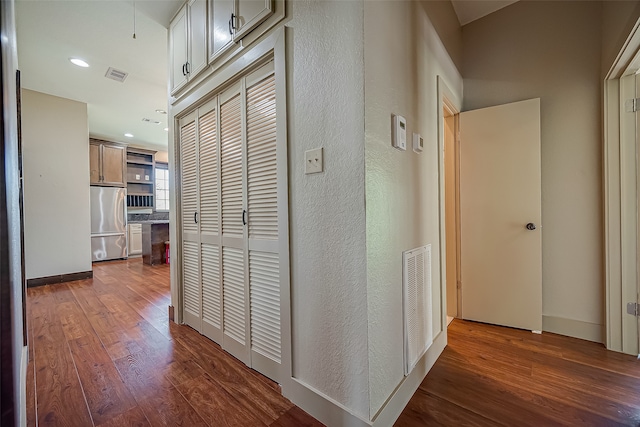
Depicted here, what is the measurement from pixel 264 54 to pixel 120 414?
206 centimetres

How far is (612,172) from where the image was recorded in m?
1.85

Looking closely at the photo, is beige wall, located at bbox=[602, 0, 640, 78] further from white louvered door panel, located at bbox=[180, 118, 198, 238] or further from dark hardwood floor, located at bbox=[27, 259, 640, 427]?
white louvered door panel, located at bbox=[180, 118, 198, 238]

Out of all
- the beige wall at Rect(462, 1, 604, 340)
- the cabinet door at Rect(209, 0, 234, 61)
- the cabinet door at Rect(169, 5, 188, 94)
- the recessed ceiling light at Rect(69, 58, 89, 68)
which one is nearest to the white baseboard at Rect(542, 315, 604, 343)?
the beige wall at Rect(462, 1, 604, 340)

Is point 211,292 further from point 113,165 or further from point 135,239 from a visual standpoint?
point 113,165

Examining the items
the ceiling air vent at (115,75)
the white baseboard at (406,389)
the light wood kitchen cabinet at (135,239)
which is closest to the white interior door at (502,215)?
the white baseboard at (406,389)

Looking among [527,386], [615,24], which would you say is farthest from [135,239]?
[615,24]

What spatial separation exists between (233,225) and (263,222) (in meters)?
0.35

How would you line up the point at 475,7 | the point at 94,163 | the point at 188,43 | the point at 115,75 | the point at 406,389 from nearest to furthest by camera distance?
the point at 406,389
the point at 188,43
the point at 475,7
the point at 115,75
the point at 94,163

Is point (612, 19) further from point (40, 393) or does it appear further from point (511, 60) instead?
point (40, 393)

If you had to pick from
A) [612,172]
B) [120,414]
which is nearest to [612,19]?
[612,172]

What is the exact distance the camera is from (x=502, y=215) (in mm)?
2270

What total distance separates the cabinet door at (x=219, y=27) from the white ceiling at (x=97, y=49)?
64 centimetres

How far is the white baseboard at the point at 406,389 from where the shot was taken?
1.15m

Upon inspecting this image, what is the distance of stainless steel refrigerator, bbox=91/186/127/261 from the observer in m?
5.27
